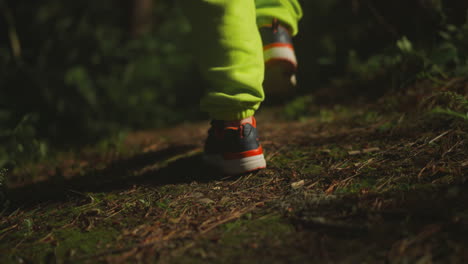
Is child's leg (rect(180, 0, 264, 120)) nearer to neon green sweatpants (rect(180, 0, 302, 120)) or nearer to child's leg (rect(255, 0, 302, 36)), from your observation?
neon green sweatpants (rect(180, 0, 302, 120))

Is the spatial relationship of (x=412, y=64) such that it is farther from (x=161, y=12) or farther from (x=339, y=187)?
(x=161, y=12)

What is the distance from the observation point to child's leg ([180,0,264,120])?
1.38m

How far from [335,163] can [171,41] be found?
3746 mm

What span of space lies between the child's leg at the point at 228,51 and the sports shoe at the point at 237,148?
8 centimetres

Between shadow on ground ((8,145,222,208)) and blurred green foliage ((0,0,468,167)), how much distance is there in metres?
1.29

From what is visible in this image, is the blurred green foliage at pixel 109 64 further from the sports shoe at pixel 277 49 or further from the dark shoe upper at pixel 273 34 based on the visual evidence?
the dark shoe upper at pixel 273 34

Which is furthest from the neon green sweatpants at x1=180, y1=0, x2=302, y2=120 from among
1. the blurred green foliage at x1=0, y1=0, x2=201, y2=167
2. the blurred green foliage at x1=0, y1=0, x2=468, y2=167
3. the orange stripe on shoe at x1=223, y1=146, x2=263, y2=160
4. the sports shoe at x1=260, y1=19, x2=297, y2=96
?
the blurred green foliage at x1=0, y1=0, x2=201, y2=167

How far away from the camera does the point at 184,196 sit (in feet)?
4.35

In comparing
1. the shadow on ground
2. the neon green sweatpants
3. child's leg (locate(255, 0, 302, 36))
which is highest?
child's leg (locate(255, 0, 302, 36))

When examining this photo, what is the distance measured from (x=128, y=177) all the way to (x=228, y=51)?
2.89 ft

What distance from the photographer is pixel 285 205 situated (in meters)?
1.14

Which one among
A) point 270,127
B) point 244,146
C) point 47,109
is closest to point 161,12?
point 47,109

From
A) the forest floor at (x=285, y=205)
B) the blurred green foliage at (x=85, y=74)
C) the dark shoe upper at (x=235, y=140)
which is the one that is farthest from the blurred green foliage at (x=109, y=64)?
the dark shoe upper at (x=235, y=140)

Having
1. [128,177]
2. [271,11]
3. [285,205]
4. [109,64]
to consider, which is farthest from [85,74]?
[285,205]
